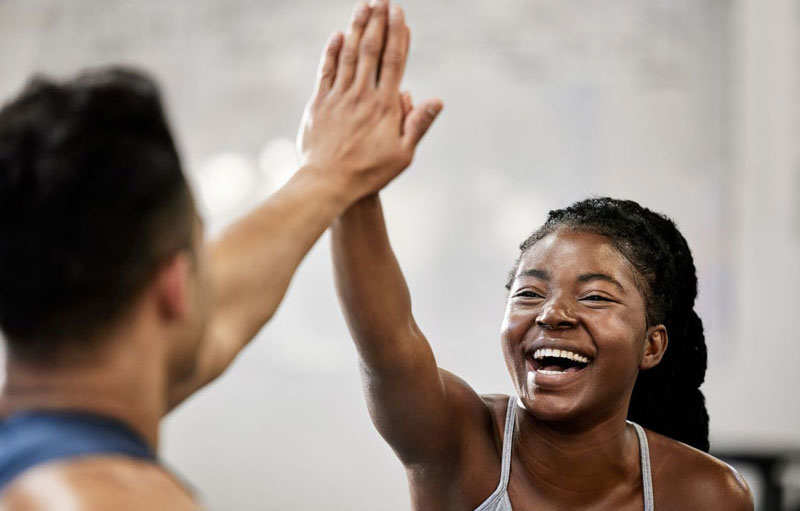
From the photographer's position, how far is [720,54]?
17.6ft

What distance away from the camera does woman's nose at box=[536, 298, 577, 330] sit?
172 centimetres

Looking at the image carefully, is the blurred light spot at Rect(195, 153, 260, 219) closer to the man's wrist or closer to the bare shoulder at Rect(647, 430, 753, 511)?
the bare shoulder at Rect(647, 430, 753, 511)

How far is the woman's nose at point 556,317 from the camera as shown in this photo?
5.65 feet

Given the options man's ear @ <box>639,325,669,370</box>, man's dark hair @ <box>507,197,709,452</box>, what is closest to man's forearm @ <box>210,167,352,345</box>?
man's dark hair @ <box>507,197,709,452</box>

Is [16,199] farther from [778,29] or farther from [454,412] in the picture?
[778,29]

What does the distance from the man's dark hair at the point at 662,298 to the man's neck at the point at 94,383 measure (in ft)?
3.43

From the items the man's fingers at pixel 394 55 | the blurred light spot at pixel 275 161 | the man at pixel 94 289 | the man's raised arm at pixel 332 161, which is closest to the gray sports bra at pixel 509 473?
the man's raised arm at pixel 332 161

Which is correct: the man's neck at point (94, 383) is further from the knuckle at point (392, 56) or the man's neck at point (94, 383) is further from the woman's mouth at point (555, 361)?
the woman's mouth at point (555, 361)

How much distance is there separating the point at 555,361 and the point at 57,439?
1038 mm

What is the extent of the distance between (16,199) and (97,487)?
0.91 feet

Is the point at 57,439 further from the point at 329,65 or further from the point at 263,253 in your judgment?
the point at 329,65

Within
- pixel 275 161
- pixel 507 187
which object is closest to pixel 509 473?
pixel 507 187

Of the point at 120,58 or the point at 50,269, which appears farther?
the point at 120,58

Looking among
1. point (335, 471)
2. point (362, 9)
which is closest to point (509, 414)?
point (362, 9)
